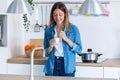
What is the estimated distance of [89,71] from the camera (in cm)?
309

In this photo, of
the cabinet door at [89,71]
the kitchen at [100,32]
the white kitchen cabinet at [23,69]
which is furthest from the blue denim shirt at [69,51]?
the kitchen at [100,32]

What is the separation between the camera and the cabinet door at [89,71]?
3068 millimetres

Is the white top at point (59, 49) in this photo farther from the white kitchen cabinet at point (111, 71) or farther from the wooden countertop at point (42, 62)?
the white kitchen cabinet at point (111, 71)

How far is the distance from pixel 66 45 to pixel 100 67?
492 millimetres

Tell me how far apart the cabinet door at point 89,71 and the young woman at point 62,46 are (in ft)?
0.89

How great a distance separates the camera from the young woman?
2763mm

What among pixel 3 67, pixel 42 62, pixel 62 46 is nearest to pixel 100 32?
pixel 42 62

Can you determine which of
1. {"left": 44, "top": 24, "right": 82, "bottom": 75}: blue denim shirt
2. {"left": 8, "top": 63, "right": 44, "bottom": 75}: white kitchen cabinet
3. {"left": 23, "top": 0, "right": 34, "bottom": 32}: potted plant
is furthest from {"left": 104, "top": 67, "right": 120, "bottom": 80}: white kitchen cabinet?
{"left": 23, "top": 0, "right": 34, "bottom": 32}: potted plant

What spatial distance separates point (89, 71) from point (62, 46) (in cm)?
48

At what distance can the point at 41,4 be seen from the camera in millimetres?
3768

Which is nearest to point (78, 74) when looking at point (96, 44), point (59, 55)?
point (59, 55)

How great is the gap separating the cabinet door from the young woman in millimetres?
271

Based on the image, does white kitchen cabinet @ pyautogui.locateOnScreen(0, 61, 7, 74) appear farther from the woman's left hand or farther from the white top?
the woman's left hand

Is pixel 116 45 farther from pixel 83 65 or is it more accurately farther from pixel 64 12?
pixel 64 12
